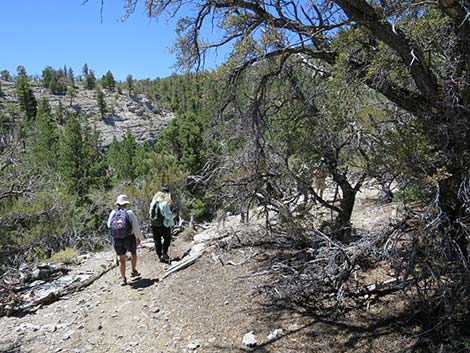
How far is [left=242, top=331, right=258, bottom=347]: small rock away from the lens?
4.09m

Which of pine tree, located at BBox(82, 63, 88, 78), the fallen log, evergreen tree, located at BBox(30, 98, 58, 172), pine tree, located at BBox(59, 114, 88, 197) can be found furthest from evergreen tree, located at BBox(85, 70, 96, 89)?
the fallen log

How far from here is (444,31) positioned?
12.7 feet

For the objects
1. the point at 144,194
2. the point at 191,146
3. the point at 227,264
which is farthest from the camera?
the point at 191,146

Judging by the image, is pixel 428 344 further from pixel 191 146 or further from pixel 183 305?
pixel 191 146

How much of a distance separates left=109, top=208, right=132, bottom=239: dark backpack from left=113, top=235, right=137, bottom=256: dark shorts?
13 cm

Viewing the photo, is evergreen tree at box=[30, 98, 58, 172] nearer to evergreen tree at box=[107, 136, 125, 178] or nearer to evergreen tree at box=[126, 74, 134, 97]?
evergreen tree at box=[107, 136, 125, 178]

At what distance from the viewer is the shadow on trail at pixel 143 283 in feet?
20.9

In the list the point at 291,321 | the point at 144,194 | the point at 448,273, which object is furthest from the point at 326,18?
the point at 144,194

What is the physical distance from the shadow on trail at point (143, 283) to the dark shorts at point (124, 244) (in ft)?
1.92

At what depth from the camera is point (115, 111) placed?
108 meters

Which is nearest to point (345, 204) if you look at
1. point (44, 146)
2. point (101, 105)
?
point (44, 146)

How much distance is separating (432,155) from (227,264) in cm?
405

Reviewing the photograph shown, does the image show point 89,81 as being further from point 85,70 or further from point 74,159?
point 74,159

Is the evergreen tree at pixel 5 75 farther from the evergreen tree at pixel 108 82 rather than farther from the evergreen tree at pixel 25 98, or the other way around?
the evergreen tree at pixel 25 98
